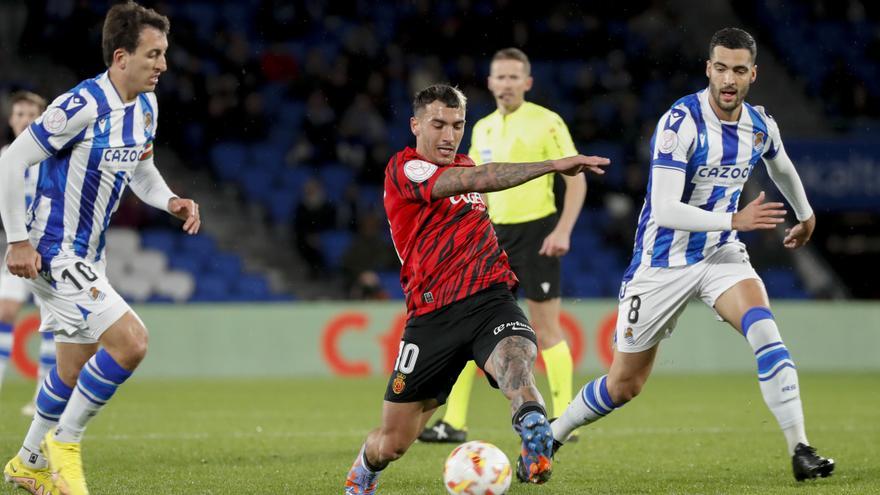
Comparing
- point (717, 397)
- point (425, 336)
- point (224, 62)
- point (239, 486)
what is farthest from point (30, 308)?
point (425, 336)

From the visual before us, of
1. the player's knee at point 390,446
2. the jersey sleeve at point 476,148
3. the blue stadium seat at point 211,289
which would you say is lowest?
the blue stadium seat at point 211,289

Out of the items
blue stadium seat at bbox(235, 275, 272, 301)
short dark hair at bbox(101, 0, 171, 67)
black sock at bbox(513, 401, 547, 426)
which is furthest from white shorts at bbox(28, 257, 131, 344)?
blue stadium seat at bbox(235, 275, 272, 301)

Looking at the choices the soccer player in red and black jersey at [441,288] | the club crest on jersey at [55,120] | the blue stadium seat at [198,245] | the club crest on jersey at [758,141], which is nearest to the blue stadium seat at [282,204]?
the blue stadium seat at [198,245]

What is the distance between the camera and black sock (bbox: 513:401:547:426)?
16.5 feet

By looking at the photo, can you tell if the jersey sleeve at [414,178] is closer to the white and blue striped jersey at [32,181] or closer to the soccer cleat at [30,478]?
the white and blue striped jersey at [32,181]

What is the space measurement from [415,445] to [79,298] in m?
2.95

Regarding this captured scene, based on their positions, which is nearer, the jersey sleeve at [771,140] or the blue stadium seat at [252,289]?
the jersey sleeve at [771,140]

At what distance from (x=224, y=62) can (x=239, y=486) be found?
13.5m

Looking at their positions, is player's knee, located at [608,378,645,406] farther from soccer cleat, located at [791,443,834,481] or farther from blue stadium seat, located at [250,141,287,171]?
blue stadium seat, located at [250,141,287,171]

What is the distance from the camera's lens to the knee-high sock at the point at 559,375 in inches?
328

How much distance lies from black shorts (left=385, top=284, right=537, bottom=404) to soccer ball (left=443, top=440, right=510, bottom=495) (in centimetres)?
31

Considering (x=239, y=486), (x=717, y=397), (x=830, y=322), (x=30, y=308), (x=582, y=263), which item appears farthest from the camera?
(x=582, y=263)

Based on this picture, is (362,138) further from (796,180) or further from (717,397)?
(796,180)

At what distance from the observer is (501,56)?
27.7 feet
